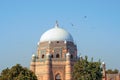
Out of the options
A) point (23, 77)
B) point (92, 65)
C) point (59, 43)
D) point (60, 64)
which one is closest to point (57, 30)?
point (59, 43)

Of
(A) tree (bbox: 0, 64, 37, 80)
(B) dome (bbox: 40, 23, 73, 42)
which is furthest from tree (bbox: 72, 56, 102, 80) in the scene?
(B) dome (bbox: 40, 23, 73, 42)

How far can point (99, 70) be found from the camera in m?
44.2

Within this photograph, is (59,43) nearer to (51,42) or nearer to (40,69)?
(51,42)

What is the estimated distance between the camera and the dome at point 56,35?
61.0 m

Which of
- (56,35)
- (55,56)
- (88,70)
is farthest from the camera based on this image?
(56,35)

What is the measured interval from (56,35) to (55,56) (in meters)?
4.20

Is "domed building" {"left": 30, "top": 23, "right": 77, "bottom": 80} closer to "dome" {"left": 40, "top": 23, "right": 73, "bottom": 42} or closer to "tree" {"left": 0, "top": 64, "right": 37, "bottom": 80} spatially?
"dome" {"left": 40, "top": 23, "right": 73, "bottom": 42}

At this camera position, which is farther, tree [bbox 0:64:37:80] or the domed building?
the domed building

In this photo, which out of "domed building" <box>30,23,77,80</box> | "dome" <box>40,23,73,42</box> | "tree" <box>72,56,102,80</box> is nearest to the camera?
"tree" <box>72,56,102,80</box>

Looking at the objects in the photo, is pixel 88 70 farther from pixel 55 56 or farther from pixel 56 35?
pixel 56 35

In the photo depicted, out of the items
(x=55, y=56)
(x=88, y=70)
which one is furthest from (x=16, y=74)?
(x=55, y=56)

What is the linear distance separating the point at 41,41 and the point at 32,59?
164 inches

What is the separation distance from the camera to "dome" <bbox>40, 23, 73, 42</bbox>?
200 feet

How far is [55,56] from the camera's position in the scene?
6019cm
